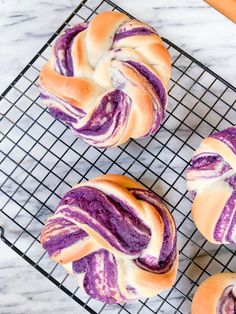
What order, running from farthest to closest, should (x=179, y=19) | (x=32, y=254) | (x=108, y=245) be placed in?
(x=179, y=19)
(x=32, y=254)
(x=108, y=245)

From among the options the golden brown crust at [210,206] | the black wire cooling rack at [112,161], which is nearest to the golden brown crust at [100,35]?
the black wire cooling rack at [112,161]

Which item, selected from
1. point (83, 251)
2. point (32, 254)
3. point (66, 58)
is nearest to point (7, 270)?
point (32, 254)

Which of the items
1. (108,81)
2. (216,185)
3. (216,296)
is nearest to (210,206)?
(216,185)

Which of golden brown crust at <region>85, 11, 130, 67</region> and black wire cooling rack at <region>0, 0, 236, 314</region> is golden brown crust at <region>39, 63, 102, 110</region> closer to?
golden brown crust at <region>85, 11, 130, 67</region>

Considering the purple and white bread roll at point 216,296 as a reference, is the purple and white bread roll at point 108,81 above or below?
above

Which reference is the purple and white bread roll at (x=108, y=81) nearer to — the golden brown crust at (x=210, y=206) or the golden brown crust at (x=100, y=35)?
the golden brown crust at (x=100, y=35)

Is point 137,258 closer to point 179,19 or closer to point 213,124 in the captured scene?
point 213,124

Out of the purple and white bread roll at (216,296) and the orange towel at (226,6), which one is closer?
the purple and white bread roll at (216,296)
